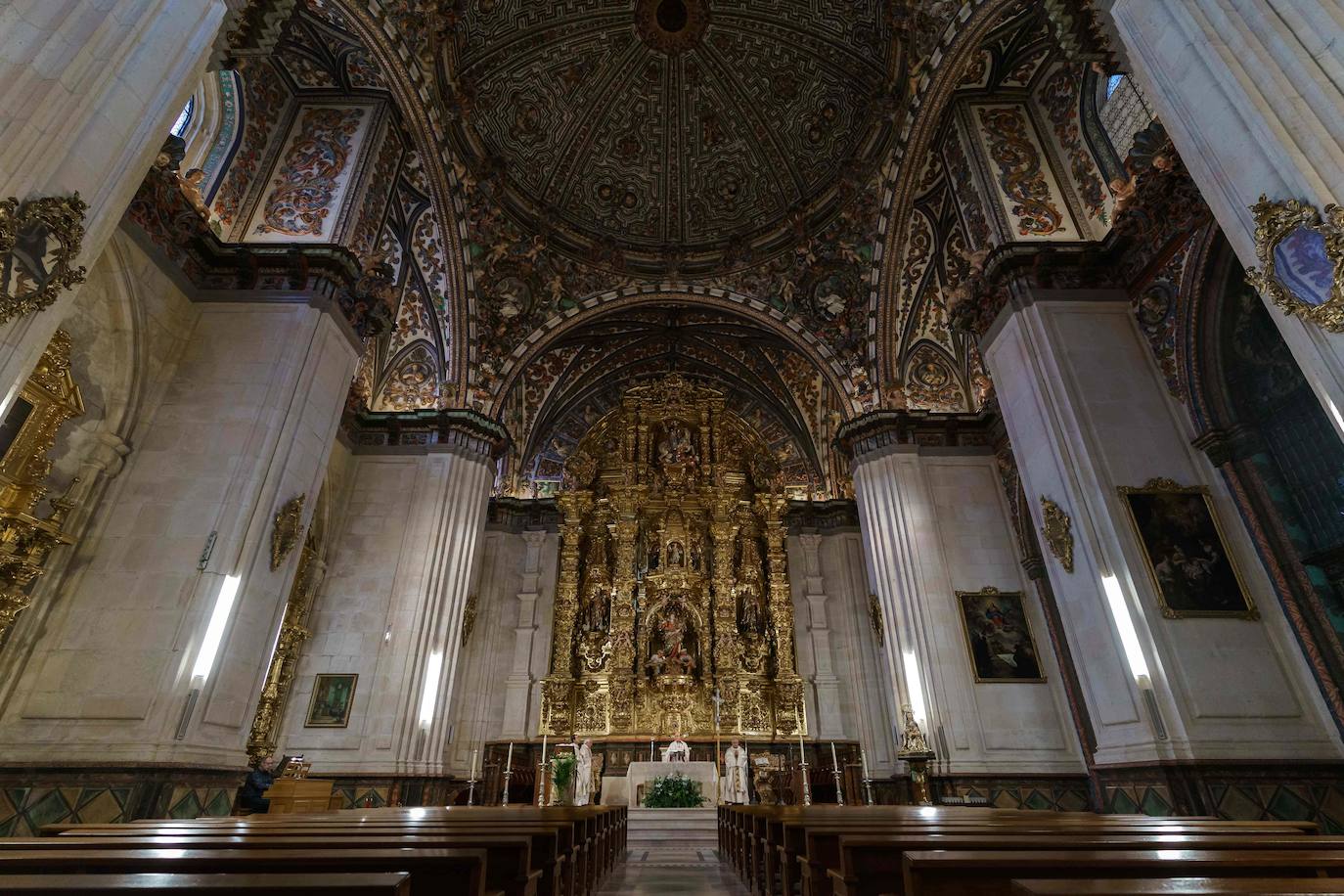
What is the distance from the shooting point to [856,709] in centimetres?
1584

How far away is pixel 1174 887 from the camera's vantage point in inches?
53.0

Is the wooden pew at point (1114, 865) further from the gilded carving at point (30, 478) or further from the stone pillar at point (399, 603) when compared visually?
the stone pillar at point (399, 603)

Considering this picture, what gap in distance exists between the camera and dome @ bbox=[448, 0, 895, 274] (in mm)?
14102

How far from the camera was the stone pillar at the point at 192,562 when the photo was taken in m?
6.64

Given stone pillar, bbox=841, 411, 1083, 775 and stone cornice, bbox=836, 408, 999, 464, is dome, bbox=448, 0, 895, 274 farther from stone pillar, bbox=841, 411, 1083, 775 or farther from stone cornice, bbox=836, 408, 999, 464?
stone pillar, bbox=841, 411, 1083, 775

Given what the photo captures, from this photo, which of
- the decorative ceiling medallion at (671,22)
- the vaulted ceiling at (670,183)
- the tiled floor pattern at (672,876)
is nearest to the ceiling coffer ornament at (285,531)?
the vaulted ceiling at (670,183)

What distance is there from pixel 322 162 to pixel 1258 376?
526 inches

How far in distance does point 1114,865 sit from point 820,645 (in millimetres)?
15696

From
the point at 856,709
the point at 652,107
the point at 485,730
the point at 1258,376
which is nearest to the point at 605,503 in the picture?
the point at 485,730

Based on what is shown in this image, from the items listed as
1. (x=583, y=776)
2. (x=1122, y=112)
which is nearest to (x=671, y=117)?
(x=1122, y=112)

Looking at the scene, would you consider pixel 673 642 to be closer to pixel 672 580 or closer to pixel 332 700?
pixel 672 580

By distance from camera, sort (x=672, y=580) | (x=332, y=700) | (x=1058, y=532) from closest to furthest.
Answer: (x=1058, y=532) → (x=332, y=700) → (x=672, y=580)

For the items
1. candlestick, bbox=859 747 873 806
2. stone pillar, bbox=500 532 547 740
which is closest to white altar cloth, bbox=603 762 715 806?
stone pillar, bbox=500 532 547 740

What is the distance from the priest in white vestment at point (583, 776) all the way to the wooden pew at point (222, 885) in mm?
13174
